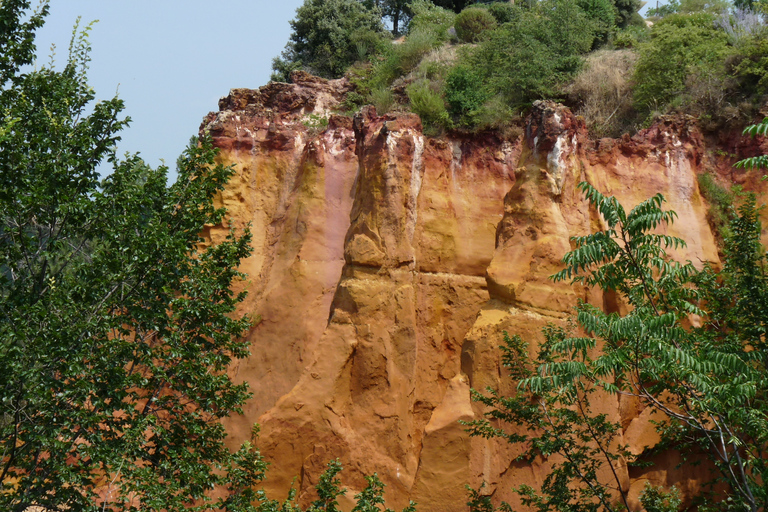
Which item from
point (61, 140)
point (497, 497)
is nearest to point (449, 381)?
point (497, 497)

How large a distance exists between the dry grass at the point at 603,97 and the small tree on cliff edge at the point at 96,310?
11.3 m

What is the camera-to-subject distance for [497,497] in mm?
12594

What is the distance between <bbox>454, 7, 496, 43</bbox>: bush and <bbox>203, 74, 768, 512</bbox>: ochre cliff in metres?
11.3

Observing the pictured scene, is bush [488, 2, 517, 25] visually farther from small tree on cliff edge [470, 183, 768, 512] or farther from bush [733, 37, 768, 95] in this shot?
small tree on cliff edge [470, 183, 768, 512]

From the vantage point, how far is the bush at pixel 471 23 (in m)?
26.4

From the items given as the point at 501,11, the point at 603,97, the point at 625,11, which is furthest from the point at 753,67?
the point at 625,11

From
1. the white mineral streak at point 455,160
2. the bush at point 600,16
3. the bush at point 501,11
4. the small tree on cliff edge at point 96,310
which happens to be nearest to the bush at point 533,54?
the bush at point 600,16

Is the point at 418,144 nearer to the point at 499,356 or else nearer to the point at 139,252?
the point at 499,356

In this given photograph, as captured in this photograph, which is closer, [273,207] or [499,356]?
[499,356]

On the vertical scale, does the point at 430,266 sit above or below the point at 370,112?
below

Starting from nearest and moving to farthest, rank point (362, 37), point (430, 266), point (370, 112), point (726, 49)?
point (430, 266) → point (370, 112) → point (726, 49) → point (362, 37)

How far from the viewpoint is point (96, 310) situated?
9672mm

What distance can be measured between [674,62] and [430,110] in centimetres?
663

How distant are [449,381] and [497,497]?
229 cm
